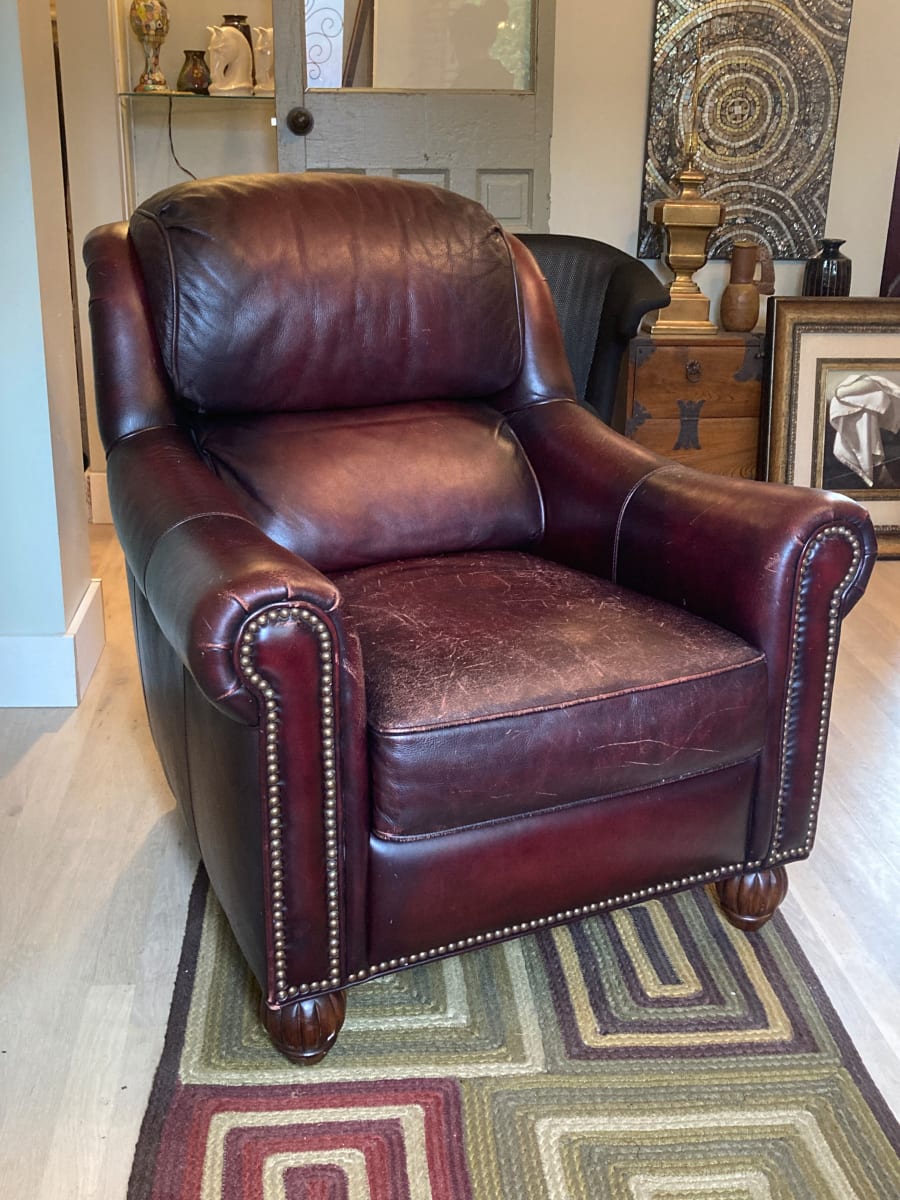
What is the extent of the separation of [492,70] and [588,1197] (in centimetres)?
269

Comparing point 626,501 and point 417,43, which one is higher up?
point 417,43

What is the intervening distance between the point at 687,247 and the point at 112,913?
2.16 m

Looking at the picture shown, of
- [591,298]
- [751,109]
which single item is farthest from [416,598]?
[751,109]

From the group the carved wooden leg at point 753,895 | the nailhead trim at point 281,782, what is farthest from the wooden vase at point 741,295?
the nailhead trim at point 281,782

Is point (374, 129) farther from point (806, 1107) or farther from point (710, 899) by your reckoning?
point (806, 1107)

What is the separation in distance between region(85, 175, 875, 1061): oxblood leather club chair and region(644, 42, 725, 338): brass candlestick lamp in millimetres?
1062

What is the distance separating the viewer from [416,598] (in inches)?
58.5

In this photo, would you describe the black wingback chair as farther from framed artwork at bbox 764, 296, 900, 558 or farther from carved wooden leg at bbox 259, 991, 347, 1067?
carved wooden leg at bbox 259, 991, 347, 1067

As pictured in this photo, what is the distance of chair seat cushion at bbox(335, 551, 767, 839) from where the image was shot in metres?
1.20

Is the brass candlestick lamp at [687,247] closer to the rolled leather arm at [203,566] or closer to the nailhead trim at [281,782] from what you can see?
the rolled leather arm at [203,566]

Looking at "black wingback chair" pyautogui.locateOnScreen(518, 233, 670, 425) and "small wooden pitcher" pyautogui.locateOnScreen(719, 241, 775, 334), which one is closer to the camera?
"black wingback chair" pyautogui.locateOnScreen(518, 233, 670, 425)

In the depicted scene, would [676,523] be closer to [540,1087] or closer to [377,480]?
[377,480]

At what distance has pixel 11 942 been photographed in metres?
1.51

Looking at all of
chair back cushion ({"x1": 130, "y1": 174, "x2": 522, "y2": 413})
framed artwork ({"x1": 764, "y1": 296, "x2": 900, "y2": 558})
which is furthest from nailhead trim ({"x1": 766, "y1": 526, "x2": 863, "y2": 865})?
framed artwork ({"x1": 764, "y1": 296, "x2": 900, "y2": 558})
